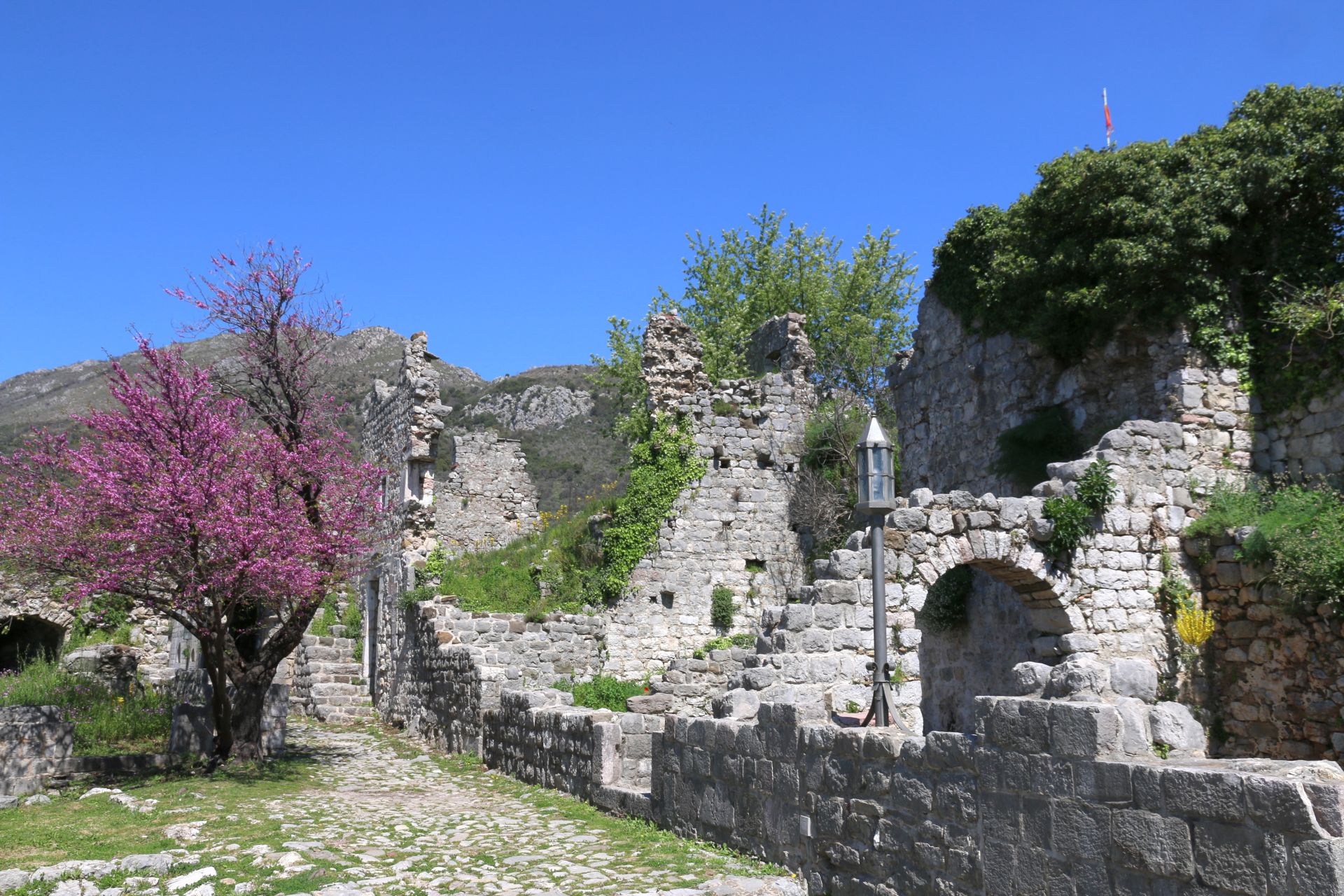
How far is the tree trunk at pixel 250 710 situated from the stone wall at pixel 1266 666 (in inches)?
422

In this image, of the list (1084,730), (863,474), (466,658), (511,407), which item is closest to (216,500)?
(466,658)

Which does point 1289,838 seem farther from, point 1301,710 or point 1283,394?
point 1283,394

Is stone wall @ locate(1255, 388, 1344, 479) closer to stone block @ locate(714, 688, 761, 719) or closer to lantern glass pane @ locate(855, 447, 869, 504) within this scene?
lantern glass pane @ locate(855, 447, 869, 504)

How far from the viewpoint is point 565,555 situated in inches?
712

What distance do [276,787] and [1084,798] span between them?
9.35 metres

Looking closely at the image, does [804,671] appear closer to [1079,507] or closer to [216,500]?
[1079,507]

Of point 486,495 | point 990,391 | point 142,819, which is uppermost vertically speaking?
point 990,391

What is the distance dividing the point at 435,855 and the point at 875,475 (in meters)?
4.48

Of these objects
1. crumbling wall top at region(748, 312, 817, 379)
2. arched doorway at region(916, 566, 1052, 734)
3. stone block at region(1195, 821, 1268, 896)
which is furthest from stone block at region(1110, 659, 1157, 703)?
crumbling wall top at region(748, 312, 817, 379)

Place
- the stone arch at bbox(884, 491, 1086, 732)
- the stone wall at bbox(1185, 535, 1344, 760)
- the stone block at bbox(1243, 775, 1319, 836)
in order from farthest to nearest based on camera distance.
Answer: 1. the stone arch at bbox(884, 491, 1086, 732)
2. the stone wall at bbox(1185, 535, 1344, 760)
3. the stone block at bbox(1243, 775, 1319, 836)

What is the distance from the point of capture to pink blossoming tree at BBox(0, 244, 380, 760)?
11.0m

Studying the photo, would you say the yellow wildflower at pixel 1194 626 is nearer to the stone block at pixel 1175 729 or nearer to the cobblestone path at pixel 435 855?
the cobblestone path at pixel 435 855

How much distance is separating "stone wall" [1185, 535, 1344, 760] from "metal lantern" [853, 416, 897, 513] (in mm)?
4453

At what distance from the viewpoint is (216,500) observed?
11055 mm
